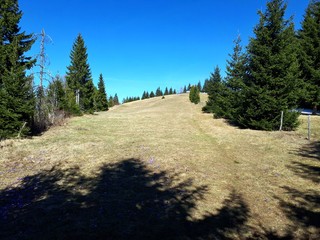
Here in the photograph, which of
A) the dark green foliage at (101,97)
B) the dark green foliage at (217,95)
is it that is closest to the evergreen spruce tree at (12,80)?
the dark green foliage at (217,95)

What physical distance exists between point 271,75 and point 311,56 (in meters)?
12.1

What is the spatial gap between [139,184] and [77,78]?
36468mm

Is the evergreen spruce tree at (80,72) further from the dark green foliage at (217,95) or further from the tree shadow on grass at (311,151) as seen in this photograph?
the tree shadow on grass at (311,151)

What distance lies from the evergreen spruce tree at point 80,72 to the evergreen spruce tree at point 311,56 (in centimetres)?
3151

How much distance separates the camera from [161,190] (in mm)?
8734

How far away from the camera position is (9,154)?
534 inches

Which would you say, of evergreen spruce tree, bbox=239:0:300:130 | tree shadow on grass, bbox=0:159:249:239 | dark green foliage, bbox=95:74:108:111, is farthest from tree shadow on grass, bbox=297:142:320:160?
dark green foliage, bbox=95:74:108:111

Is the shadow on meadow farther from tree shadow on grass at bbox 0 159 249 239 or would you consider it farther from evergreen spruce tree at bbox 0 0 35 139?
evergreen spruce tree at bbox 0 0 35 139

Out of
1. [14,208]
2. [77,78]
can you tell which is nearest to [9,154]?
[14,208]

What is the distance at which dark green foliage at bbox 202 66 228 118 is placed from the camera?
29495 mm

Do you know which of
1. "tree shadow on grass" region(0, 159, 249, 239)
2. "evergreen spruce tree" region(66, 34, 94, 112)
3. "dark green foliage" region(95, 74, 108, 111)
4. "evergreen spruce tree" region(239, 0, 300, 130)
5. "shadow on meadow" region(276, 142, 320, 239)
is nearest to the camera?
"tree shadow on grass" region(0, 159, 249, 239)

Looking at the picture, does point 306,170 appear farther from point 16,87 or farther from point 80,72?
point 80,72

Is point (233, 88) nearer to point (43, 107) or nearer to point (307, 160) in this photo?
point (307, 160)

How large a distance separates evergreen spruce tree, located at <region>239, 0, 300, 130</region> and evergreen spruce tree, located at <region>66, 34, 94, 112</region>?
2941 centimetres
